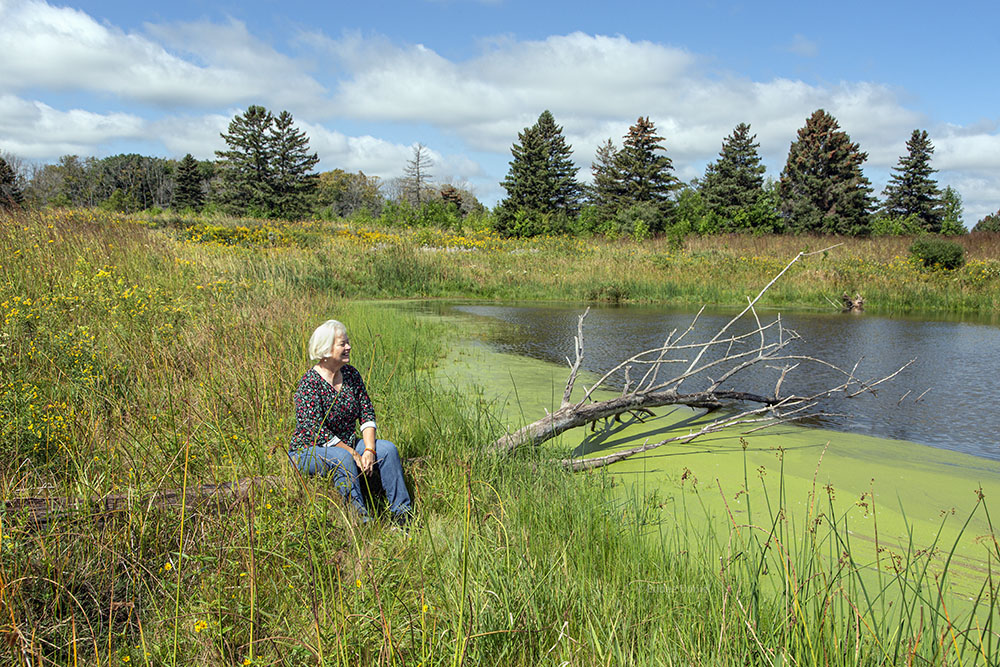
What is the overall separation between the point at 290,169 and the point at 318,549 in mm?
43157

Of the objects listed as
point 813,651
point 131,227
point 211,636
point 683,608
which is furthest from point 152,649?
point 131,227

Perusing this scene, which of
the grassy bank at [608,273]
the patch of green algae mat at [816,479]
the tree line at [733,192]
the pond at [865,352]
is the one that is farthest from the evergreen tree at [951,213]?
the patch of green algae mat at [816,479]

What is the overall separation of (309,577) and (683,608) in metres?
1.27

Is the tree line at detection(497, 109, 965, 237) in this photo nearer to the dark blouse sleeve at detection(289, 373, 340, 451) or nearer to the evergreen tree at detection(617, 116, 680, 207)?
the evergreen tree at detection(617, 116, 680, 207)

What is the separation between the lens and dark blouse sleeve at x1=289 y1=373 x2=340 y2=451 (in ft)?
10.5

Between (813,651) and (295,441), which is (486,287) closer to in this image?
(295,441)

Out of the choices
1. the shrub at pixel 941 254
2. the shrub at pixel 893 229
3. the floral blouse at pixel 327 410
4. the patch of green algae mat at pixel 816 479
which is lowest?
the patch of green algae mat at pixel 816 479

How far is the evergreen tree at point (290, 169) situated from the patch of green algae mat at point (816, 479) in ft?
125

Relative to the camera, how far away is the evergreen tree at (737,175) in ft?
122

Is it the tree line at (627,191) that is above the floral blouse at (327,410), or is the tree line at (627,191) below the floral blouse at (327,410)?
above

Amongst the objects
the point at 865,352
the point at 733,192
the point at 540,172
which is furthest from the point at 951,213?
the point at 865,352

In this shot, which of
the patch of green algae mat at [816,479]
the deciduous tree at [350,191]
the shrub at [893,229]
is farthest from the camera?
the deciduous tree at [350,191]

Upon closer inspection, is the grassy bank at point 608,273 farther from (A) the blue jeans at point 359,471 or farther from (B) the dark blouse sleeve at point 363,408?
(A) the blue jeans at point 359,471

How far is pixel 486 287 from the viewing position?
18.4 m
